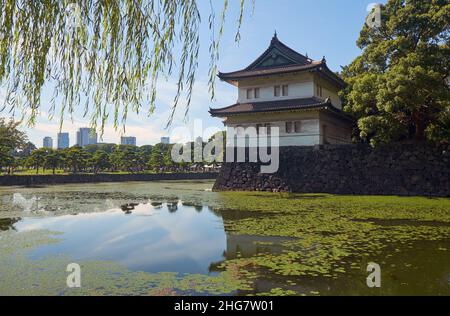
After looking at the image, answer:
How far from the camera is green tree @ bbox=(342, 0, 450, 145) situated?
53.9 ft

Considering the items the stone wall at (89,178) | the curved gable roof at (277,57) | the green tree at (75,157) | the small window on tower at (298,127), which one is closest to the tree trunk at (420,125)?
the small window on tower at (298,127)

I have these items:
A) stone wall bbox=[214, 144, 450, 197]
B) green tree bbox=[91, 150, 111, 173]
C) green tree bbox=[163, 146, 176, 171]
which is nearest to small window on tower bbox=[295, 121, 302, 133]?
stone wall bbox=[214, 144, 450, 197]

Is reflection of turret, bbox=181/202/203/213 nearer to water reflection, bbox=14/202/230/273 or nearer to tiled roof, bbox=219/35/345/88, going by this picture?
water reflection, bbox=14/202/230/273

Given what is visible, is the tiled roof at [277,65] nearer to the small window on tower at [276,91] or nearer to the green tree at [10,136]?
the small window on tower at [276,91]

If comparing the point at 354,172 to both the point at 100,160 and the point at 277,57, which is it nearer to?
→ the point at 277,57

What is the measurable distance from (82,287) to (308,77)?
18404 millimetres

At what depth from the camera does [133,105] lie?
3.01m

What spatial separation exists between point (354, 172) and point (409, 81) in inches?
204

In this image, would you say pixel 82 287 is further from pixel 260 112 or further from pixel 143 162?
pixel 143 162

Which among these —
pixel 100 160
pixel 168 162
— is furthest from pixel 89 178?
pixel 168 162

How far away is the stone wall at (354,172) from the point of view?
1728cm

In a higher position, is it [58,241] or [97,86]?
[97,86]

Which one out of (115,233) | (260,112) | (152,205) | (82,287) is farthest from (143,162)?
(82,287)

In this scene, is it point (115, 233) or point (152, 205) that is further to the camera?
point (152, 205)
